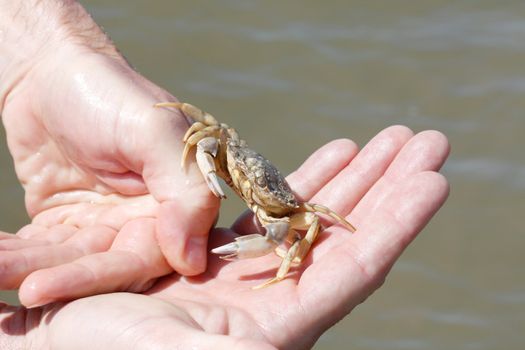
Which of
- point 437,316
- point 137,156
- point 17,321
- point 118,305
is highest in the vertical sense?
point 137,156

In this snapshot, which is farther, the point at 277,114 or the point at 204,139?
the point at 277,114

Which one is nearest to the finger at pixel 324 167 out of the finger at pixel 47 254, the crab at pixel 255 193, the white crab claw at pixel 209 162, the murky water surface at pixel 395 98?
the crab at pixel 255 193

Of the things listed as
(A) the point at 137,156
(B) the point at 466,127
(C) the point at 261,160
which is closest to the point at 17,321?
(A) the point at 137,156

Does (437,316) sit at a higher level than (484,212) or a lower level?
lower

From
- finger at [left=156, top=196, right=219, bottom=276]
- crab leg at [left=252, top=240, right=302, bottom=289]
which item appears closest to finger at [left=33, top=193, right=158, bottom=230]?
finger at [left=156, top=196, right=219, bottom=276]

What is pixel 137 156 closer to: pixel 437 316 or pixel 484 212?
pixel 437 316

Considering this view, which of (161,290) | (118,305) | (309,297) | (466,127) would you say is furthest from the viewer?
(466,127)

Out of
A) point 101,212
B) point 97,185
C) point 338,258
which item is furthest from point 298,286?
point 97,185

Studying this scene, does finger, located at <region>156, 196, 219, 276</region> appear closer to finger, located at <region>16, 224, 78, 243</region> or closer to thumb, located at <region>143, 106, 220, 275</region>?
thumb, located at <region>143, 106, 220, 275</region>
